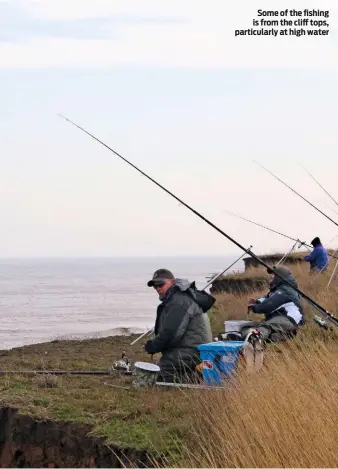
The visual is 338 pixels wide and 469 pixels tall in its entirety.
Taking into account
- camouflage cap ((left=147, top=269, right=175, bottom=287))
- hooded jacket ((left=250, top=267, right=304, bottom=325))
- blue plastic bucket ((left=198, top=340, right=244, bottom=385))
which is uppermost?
camouflage cap ((left=147, top=269, right=175, bottom=287))

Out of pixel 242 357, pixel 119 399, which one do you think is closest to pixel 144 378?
pixel 119 399

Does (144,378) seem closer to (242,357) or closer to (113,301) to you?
(242,357)

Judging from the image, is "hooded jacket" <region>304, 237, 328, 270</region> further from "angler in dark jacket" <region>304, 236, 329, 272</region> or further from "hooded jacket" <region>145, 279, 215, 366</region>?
"hooded jacket" <region>145, 279, 215, 366</region>

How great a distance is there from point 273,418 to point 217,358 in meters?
3.02

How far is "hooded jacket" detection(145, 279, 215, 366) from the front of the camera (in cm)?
873

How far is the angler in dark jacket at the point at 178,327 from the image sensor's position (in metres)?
8.73

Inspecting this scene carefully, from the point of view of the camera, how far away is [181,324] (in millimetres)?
8734

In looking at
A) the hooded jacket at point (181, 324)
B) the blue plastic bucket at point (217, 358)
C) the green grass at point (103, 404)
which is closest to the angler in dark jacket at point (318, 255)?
the green grass at point (103, 404)

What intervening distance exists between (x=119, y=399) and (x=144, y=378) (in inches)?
20.4

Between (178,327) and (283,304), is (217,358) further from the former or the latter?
(283,304)

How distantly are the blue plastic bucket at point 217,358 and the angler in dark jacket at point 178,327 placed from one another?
505 millimetres

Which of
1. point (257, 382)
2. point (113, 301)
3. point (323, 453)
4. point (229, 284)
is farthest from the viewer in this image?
point (113, 301)

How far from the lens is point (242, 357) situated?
7789mm

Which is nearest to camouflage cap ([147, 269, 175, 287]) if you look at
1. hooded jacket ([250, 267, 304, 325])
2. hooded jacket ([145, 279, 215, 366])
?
hooded jacket ([145, 279, 215, 366])
